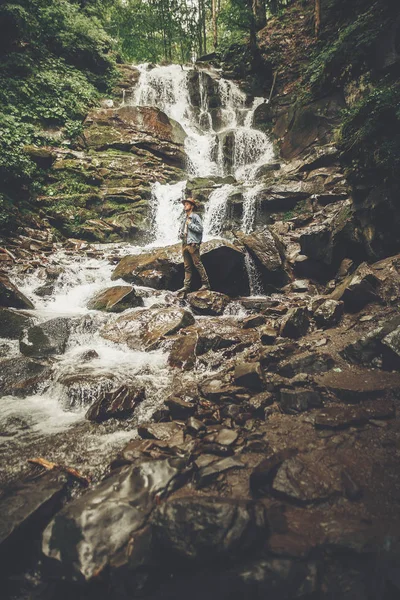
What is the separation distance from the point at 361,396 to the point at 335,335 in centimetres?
160

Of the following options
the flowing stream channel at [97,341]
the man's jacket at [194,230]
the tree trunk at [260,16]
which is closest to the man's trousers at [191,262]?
the man's jacket at [194,230]

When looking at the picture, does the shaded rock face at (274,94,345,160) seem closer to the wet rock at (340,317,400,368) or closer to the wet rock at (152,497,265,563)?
the wet rock at (340,317,400,368)

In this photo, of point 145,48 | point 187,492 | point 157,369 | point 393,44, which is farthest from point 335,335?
point 145,48

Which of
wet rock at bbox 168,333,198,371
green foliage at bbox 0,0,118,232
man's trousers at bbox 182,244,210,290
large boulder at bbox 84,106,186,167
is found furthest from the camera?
large boulder at bbox 84,106,186,167

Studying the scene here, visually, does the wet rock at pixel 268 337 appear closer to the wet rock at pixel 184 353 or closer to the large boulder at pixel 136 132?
the wet rock at pixel 184 353

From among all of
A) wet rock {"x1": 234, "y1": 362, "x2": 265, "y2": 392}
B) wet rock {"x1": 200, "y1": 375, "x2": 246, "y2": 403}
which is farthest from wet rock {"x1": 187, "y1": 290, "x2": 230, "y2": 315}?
wet rock {"x1": 234, "y1": 362, "x2": 265, "y2": 392}

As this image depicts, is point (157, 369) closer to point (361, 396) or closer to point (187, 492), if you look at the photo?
point (187, 492)

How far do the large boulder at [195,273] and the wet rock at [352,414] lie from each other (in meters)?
5.40

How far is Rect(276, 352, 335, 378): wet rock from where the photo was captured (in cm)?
373

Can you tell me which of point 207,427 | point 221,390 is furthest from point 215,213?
point 207,427

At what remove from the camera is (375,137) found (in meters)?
5.61

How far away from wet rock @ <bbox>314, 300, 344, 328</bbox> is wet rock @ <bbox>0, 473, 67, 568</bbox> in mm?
4266

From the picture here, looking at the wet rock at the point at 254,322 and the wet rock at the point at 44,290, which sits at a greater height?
the wet rock at the point at 44,290

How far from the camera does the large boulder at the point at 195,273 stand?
7922 millimetres
